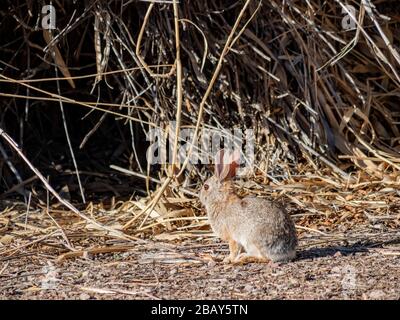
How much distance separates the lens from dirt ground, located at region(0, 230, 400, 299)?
152 inches

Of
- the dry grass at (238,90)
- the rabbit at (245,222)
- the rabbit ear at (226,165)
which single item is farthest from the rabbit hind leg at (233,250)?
the dry grass at (238,90)

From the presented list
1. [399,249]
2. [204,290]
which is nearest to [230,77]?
[399,249]

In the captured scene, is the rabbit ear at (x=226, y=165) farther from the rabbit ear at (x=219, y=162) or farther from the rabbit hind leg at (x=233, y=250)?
the rabbit hind leg at (x=233, y=250)

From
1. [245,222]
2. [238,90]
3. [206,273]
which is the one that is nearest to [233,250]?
[245,222]

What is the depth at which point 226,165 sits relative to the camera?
14.8 feet

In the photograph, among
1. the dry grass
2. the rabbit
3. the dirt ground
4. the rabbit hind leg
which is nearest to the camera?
the dirt ground

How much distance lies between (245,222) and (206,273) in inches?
12.8

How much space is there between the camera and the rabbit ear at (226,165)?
178 inches

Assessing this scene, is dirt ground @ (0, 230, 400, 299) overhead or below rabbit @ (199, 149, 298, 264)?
below

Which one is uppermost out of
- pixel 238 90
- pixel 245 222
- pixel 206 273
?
pixel 238 90

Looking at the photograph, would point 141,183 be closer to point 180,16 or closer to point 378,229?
point 180,16

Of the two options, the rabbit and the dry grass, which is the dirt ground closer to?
the rabbit

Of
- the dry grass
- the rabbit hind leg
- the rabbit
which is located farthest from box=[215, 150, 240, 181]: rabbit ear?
the dry grass

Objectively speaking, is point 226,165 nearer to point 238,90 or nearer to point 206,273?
point 206,273
